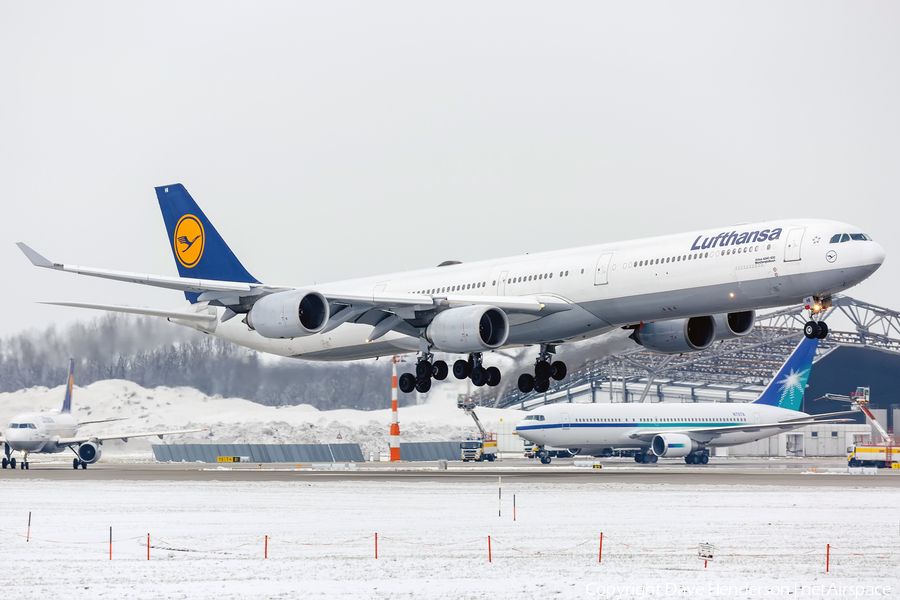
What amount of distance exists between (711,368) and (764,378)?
7966mm

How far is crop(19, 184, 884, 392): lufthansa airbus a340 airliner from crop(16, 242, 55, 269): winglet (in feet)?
0.16

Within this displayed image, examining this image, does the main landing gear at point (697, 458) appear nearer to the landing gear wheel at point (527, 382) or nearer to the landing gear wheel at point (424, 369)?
the landing gear wheel at point (527, 382)

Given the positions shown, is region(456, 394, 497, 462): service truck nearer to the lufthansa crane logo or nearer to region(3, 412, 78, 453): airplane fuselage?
region(3, 412, 78, 453): airplane fuselage

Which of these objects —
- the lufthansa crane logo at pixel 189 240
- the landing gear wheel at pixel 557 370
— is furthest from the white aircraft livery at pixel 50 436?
the landing gear wheel at pixel 557 370

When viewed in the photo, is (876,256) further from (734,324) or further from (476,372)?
(476,372)

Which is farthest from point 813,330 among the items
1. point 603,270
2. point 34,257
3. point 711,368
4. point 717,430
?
point 711,368

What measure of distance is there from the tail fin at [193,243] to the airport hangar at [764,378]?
180 ft

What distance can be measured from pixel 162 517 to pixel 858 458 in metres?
51.8

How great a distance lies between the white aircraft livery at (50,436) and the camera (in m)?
64.3

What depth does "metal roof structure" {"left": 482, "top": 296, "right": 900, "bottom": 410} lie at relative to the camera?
→ 109 meters

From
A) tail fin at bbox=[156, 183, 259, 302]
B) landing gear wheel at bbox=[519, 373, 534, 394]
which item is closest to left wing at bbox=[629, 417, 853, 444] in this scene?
landing gear wheel at bbox=[519, 373, 534, 394]

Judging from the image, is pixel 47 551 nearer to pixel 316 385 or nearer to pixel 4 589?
→ pixel 4 589

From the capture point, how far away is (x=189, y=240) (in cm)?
4934

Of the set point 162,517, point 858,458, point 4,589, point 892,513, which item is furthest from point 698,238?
point 858,458
